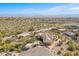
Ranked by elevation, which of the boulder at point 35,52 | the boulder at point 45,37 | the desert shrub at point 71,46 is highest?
the boulder at point 45,37

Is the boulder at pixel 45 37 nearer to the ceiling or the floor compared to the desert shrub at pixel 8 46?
nearer to the ceiling

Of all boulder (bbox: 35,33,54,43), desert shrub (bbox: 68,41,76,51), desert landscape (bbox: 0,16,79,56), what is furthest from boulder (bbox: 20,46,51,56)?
desert shrub (bbox: 68,41,76,51)

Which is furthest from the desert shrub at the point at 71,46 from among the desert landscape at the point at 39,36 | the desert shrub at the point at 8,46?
the desert shrub at the point at 8,46

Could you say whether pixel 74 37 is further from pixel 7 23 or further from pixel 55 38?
pixel 7 23

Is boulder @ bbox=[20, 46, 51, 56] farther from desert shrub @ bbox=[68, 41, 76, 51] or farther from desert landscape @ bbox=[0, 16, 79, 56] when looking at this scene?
desert shrub @ bbox=[68, 41, 76, 51]

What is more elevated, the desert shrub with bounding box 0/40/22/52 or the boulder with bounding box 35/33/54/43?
the boulder with bounding box 35/33/54/43

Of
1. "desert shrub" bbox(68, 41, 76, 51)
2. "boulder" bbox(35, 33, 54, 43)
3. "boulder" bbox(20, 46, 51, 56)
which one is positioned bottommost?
"boulder" bbox(20, 46, 51, 56)

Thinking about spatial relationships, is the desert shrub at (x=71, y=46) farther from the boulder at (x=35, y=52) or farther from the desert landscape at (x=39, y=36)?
the boulder at (x=35, y=52)

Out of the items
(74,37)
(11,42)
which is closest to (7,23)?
(11,42)

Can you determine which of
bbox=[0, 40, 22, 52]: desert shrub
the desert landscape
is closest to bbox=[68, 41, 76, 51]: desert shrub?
the desert landscape
